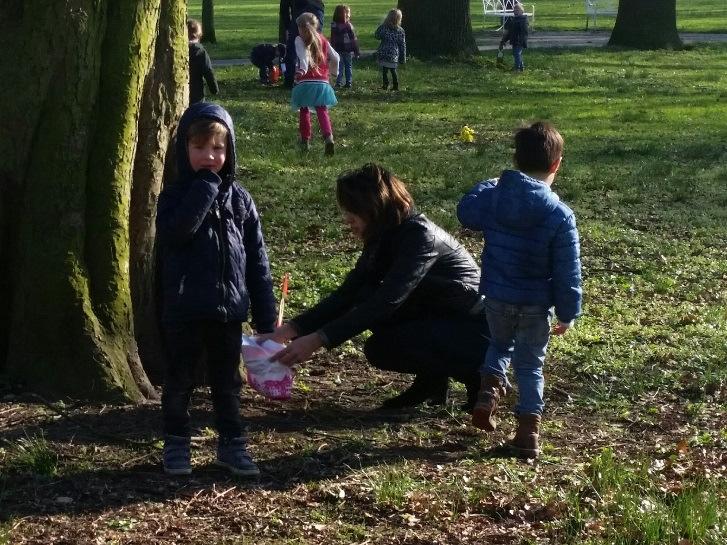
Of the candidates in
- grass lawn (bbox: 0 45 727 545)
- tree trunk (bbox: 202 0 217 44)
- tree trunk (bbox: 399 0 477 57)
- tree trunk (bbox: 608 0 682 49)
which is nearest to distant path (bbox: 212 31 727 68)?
tree trunk (bbox: 608 0 682 49)

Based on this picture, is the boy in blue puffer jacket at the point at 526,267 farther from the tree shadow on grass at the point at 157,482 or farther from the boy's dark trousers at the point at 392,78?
the boy's dark trousers at the point at 392,78

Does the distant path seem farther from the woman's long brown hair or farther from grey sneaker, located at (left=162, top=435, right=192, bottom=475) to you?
grey sneaker, located at (left=162, top=435, right=192, bottom=475)

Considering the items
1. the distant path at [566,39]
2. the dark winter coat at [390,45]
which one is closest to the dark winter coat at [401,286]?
the dark winter coat at [390,45]

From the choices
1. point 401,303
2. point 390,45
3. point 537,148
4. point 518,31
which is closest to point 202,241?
point 401,303

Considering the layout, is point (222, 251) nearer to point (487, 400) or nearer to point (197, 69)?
A: point (487, 400)

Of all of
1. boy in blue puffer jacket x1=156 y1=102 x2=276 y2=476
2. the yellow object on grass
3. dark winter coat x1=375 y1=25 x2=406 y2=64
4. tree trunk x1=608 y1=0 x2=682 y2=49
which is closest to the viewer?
boy in blue puffer jacket x1=156 y1=102 x2=276 y2=476

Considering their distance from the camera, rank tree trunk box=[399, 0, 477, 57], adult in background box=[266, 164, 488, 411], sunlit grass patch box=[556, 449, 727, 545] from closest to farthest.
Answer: sunlit grass patch box=[556, 449, 727, 545] → adult in background box=[266, 164, 488, 411] → tree trunk box=[399, 0, 477, 57]

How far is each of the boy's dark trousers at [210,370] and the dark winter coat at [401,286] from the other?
561 mm

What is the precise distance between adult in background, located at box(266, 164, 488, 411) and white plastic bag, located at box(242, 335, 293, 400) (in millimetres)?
75

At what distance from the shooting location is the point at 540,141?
5340 mm

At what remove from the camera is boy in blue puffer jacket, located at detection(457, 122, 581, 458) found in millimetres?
5254

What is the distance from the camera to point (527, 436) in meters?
5.43

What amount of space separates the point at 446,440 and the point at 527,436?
1.41ft

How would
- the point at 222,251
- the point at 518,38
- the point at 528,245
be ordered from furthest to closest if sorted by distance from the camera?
the point at 518,38, the point at 528,245, the point at 222,251
